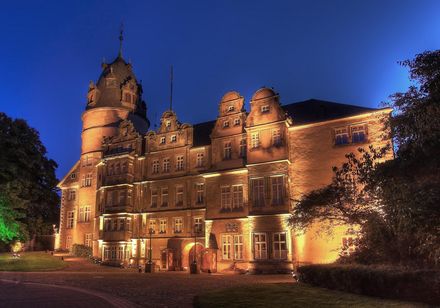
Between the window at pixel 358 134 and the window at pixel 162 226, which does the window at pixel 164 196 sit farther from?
the window at pixel 358 134

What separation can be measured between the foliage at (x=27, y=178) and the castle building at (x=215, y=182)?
4161 mm

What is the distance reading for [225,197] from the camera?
36000mm

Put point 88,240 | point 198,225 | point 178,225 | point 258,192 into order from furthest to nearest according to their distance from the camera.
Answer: point 88,240 → point 178,225 → point 198,225 → point 258,192

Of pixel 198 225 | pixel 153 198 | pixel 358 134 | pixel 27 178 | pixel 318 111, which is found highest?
pixel 318 111

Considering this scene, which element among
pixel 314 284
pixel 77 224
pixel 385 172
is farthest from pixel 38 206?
pixel 385 172

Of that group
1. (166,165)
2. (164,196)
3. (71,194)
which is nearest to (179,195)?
(164,196)

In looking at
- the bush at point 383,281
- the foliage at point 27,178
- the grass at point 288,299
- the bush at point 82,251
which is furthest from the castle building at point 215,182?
the grass at point 288,299

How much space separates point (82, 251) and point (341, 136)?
31.0m

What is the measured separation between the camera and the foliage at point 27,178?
1652 inches

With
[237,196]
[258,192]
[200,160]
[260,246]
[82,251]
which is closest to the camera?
[260,246]

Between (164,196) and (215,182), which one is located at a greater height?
(215,182)

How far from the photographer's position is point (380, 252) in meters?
19.5

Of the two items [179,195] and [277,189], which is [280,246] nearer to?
[277,189]

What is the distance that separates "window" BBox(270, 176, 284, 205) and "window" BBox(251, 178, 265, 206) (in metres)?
0.92
